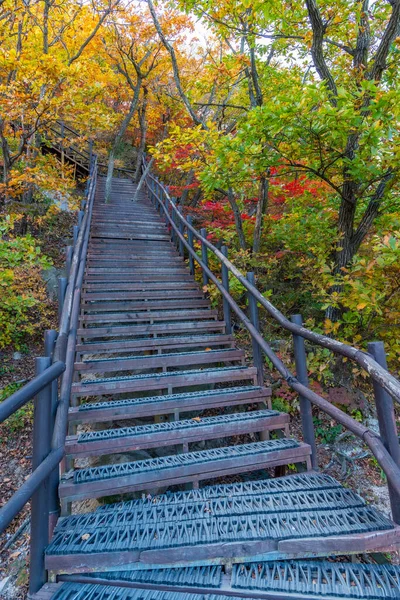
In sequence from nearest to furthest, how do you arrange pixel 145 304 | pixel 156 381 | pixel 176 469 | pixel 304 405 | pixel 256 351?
pixel 176 469 → pixel 304 405 → pixel 156 381 → pixel 256 351 → pixel 145 304

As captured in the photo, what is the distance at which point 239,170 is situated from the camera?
14.5 feet

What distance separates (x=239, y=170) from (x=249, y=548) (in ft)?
13.5

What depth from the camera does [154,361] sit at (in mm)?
3662

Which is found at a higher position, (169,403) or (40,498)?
(40,498)

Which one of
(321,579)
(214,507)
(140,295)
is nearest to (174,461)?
(214,507)

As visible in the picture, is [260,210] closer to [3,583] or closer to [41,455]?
[41,455]

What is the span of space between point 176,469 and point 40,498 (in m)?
0.86

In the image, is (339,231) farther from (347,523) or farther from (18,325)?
(18,325)

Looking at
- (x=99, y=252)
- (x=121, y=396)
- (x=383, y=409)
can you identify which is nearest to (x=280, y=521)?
(x=383, y=409)

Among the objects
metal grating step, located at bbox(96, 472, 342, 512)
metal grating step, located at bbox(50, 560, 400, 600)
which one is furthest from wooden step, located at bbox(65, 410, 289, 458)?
metal grating step, located at bbox(50, 560, 400, 600)

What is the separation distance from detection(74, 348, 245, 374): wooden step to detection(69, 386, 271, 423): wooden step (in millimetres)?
539

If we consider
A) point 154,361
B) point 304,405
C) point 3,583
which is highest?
point 304,405

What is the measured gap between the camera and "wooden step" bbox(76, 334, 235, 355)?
150 inches

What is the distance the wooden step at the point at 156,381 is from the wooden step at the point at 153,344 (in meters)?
0.63
